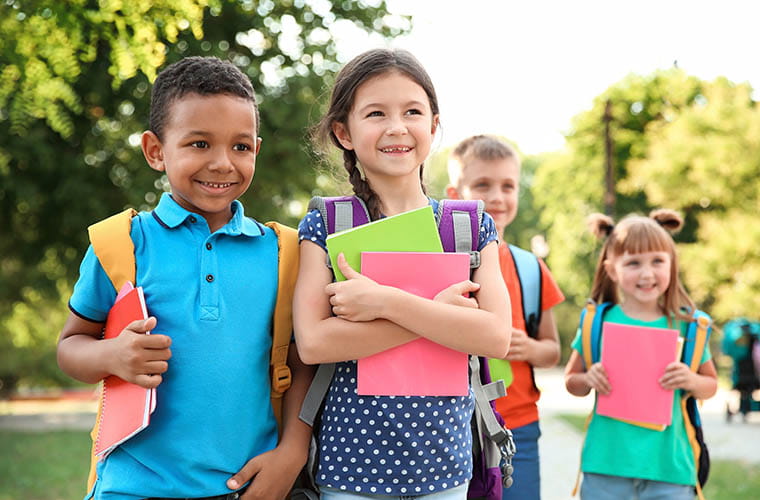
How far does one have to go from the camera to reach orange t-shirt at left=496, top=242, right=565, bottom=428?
3211mm

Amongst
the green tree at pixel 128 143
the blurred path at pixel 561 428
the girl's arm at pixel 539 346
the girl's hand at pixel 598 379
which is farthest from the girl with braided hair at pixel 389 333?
the green tree at pixel 128 143

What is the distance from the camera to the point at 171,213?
224 centimetres

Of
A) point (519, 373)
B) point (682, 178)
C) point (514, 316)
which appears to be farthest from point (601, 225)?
point (682, 178)

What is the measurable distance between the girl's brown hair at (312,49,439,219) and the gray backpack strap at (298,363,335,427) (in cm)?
48

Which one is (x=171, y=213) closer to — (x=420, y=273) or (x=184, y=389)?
(x=184, y=389)

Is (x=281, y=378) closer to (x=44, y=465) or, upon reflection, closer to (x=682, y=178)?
(x=44, y=465)

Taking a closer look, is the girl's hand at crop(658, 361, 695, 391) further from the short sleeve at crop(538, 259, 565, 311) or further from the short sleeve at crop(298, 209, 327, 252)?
the short sleeve at crop(298, 209, 327, 252)

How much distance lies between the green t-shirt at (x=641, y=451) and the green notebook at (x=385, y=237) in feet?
5.94

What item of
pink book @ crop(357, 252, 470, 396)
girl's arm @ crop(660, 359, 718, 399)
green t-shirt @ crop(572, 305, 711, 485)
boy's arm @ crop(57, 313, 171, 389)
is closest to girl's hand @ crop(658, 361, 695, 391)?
girl's arm @ crop(660, 359, 718, 399)

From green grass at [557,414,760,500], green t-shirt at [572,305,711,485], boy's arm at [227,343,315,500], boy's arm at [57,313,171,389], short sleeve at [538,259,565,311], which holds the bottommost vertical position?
green grass at [557,414,760,500]

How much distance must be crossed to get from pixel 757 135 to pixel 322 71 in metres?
16.5

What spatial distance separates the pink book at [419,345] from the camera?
6.97 ft

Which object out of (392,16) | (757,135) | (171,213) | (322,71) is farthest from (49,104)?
(757,135)

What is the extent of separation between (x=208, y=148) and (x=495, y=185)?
1601 mm
